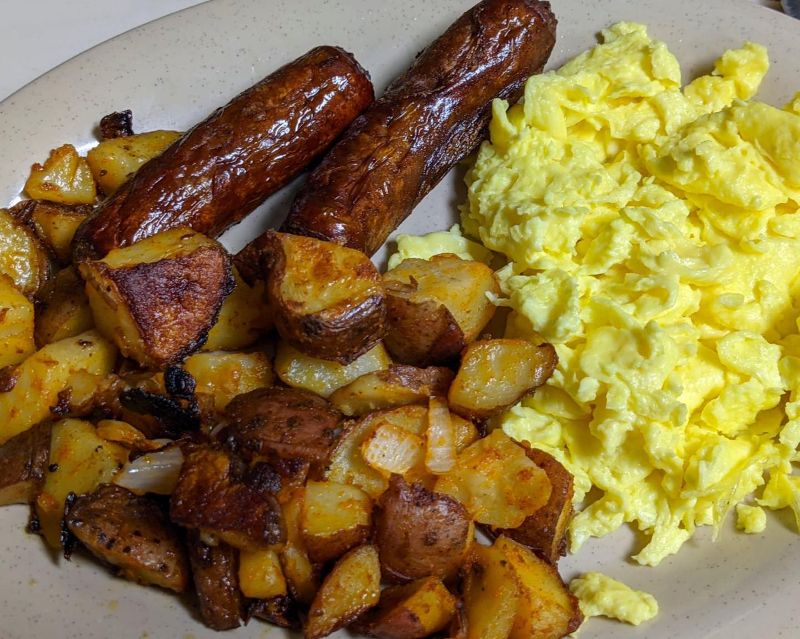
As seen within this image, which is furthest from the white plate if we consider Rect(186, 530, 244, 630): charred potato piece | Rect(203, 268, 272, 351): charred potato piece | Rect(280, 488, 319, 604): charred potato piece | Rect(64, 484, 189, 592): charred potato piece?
Rect(280, 488, 319, 604): charred potato piece

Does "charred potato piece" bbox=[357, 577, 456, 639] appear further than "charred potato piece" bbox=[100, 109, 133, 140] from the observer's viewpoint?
No

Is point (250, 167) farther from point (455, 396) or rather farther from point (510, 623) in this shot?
point (510, 623)

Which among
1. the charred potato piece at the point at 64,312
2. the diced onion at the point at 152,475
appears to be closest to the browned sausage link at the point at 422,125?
the charred potato piece at the point at 64,312

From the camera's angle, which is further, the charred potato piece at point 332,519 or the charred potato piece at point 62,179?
the charred potato piece at point 62,179

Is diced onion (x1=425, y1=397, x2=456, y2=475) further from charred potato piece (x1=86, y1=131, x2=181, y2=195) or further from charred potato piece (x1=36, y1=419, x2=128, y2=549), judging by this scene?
charred potato piece (x1=86, y1=131, x2=181, y2=195)

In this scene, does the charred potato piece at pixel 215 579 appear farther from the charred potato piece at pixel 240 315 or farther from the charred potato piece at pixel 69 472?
the charred potato piece at pixel 240 315

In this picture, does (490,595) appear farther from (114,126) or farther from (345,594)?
(114,126)
